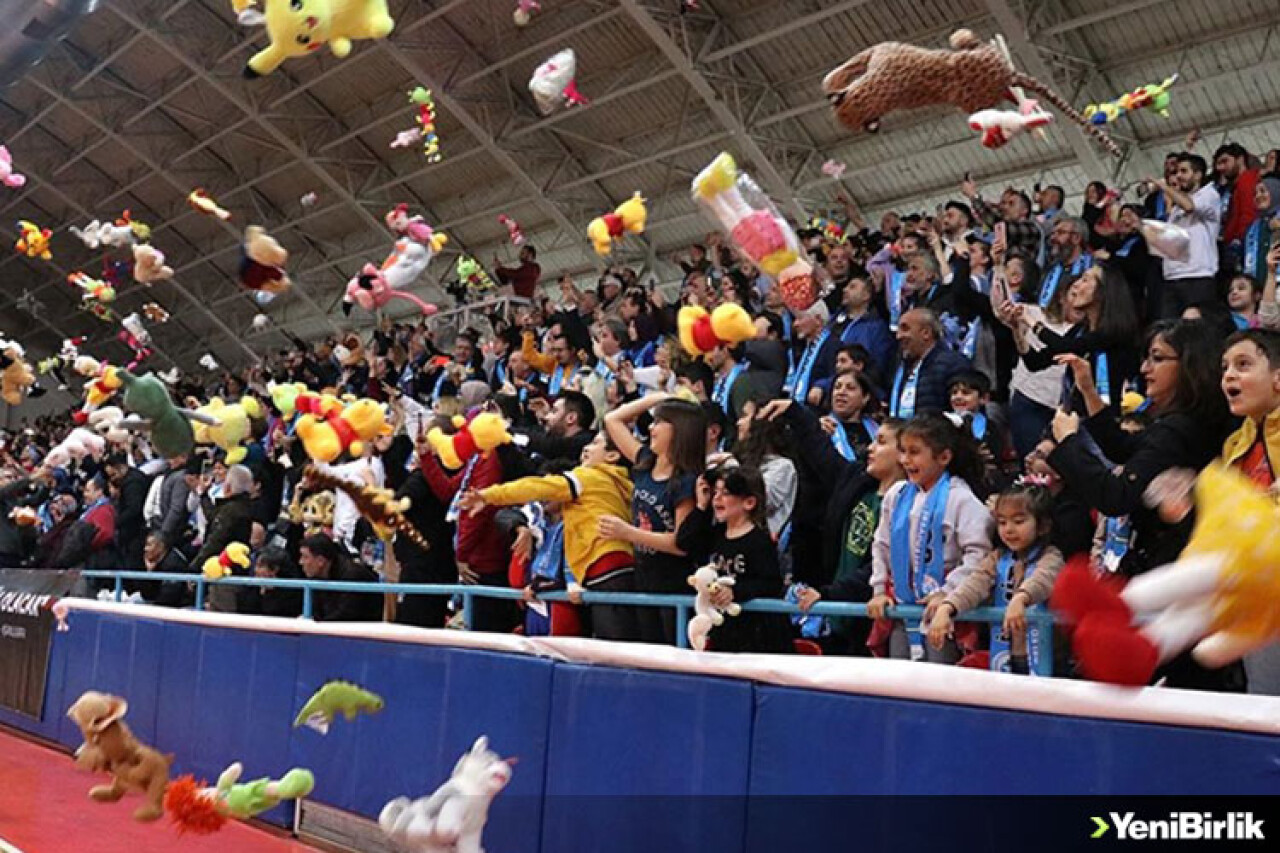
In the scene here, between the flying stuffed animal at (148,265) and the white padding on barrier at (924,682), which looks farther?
the flying stuffed animal at (148,265)

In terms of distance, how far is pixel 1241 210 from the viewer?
696 centimetres

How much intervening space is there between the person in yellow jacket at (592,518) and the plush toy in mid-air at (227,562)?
3.08m

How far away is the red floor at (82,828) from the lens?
18.5 feet

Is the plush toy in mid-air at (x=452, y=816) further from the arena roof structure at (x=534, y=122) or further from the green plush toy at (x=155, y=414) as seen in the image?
the arena roof structure at (x=534, y=122)

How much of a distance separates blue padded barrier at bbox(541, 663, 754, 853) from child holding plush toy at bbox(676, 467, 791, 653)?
31 cm

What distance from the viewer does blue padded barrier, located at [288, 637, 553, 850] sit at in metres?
4.44

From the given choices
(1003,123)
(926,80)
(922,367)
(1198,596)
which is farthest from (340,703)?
(1198,596)

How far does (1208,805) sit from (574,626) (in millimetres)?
2943

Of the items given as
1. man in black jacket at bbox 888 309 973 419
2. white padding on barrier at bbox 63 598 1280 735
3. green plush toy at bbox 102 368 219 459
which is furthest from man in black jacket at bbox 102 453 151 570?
man in black jacket at bbox 888 309 973 419

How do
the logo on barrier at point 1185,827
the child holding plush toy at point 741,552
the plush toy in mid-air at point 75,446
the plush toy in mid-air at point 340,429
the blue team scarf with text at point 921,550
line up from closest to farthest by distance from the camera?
1. the logo on barrier at point 1185,827
2. the blue team scarf with text at point 921,550
3. the child holding plush toy at point 741,552
4. the plush toy in mid-air at point 340,429
5. the plush toy in mid-air at point 75,446

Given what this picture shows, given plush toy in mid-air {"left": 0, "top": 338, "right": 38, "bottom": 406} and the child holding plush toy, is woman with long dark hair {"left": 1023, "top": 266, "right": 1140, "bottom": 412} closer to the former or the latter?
the child holding plush toy

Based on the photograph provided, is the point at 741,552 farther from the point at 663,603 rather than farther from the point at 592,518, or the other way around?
the point at 592,518

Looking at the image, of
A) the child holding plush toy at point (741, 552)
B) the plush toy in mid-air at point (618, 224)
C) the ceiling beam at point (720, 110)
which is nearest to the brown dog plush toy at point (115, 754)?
the child holding plush toy at point (741, 552)

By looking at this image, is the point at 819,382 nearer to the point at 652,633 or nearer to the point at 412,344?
the point at 652,633
